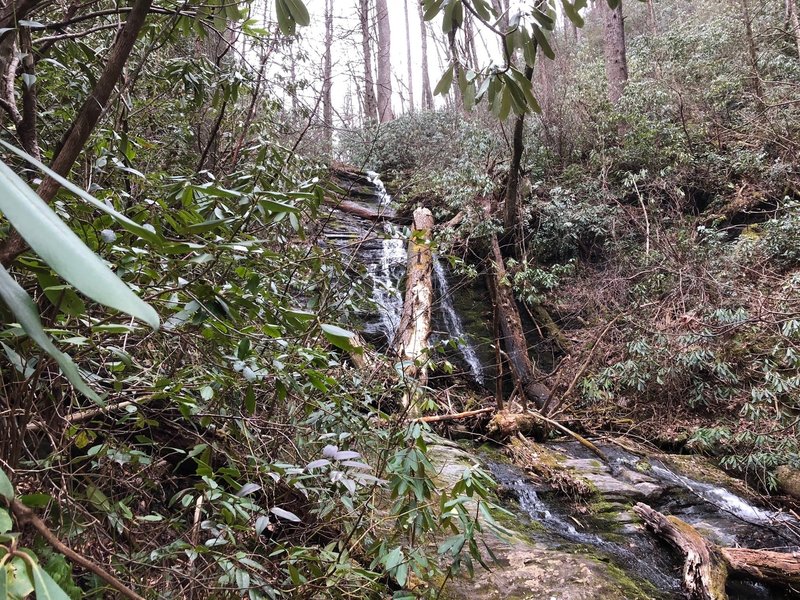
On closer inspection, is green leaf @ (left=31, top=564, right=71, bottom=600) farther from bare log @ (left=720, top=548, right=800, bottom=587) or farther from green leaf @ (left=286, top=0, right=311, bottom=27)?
bare log @ (left=720, top=548, right=800, bottom=587)

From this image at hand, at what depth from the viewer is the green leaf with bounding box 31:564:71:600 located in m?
0.37

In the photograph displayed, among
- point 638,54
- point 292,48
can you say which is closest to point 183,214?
point 292,48

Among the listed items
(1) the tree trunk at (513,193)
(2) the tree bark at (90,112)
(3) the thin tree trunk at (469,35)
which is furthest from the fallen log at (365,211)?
(2) the tree bark at (90,112)

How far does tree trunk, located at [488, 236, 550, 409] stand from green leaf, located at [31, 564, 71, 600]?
6.09 meters

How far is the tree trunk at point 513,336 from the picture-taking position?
21.9 ft

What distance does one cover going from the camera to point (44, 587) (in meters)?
0.38

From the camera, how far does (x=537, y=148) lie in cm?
926

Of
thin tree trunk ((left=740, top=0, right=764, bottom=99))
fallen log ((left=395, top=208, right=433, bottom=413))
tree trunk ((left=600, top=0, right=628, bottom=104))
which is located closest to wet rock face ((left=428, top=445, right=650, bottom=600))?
fallen log ((left=395, top=208, right=433, bottom=413))

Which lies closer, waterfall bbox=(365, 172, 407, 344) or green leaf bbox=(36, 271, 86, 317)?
green leaf bbox=(36, 271, 86, 317)

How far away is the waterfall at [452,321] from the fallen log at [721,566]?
13.2 ft

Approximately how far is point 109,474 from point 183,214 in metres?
1.12

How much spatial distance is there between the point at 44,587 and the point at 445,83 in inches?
60.2

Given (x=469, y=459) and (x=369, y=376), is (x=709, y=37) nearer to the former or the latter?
(x=469, y=459)

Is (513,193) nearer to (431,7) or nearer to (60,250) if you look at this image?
(431,7)
